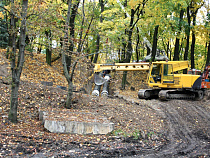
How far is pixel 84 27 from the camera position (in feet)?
42.1

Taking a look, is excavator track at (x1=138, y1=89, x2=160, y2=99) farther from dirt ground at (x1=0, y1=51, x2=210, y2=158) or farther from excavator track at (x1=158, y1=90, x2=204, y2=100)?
dirt ground at (x1=0, y1=51, x2=210, y2=158)

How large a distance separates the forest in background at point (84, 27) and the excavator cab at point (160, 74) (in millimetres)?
2433

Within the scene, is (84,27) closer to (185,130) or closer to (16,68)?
(16,68)

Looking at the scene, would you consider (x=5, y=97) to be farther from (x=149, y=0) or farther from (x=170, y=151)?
(x=149, y=0)

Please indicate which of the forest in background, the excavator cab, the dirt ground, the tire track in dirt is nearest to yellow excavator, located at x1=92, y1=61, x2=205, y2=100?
the excavator cab

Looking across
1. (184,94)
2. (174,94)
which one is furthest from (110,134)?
(184,94)

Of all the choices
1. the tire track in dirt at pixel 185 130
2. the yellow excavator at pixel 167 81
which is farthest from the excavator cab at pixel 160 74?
the tire track in dirt at pixel 185 130

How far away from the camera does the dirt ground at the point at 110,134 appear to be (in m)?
7.38

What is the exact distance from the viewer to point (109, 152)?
751cm

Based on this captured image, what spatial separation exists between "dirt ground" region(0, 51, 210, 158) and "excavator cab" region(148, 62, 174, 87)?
3.19 m

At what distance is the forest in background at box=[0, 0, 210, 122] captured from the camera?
8633mm

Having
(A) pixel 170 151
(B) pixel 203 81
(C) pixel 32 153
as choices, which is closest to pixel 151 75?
(B) pixel 203 81

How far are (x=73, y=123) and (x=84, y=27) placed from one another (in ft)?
18.7

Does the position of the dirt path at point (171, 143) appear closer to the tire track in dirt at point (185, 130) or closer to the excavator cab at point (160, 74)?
the tire track in dirt at point (185, 130)
